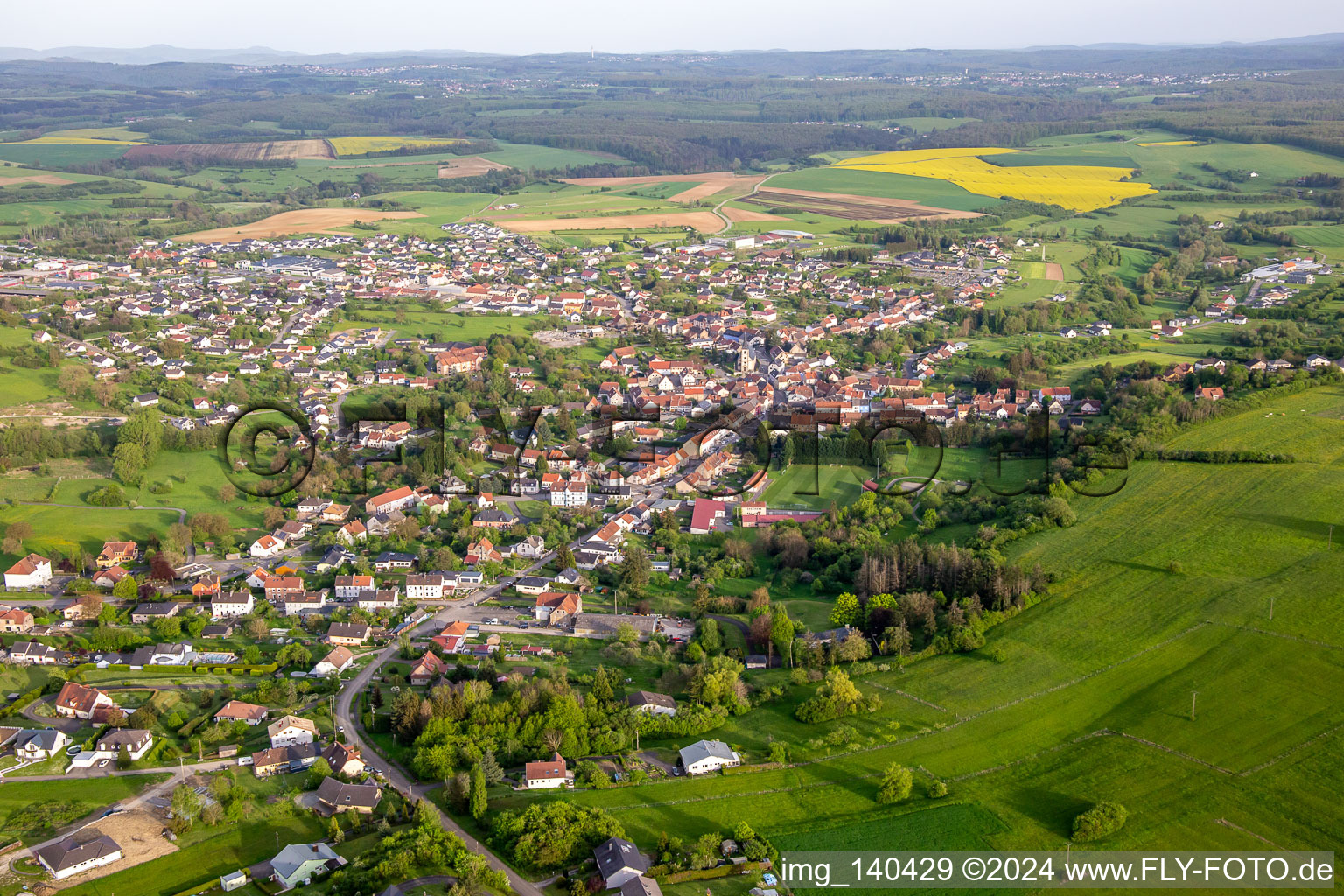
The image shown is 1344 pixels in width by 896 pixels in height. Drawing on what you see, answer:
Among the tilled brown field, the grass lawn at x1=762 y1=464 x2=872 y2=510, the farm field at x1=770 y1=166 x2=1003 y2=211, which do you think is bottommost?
the grass lawn at x1=762 y1=464 x2=872 y2=510

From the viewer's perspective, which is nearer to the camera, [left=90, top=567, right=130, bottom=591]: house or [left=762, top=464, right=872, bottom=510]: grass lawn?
[left=90, top=567, right=130, bottom=591]: house

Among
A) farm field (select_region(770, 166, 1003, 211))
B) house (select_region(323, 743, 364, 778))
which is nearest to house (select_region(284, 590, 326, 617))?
house (select_region(323, 743, 364, 778))

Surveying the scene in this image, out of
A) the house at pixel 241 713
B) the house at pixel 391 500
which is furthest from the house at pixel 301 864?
the house at pixel 391 500

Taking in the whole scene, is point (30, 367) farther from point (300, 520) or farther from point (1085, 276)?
point (1085, 276)

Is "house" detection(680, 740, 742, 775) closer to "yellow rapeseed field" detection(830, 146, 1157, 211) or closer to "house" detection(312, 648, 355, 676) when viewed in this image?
"house" detection(312, 648, 355, 676)

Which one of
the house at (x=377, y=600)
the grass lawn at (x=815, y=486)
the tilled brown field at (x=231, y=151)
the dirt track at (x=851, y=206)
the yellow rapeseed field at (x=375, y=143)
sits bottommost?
the house at (x=377, y=600)

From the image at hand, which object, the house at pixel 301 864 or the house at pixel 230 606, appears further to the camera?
the house at pixel 230 606

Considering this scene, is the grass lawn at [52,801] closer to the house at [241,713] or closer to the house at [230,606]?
the house at [241,713]

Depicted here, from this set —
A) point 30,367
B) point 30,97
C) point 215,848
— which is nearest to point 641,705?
point 215,848
